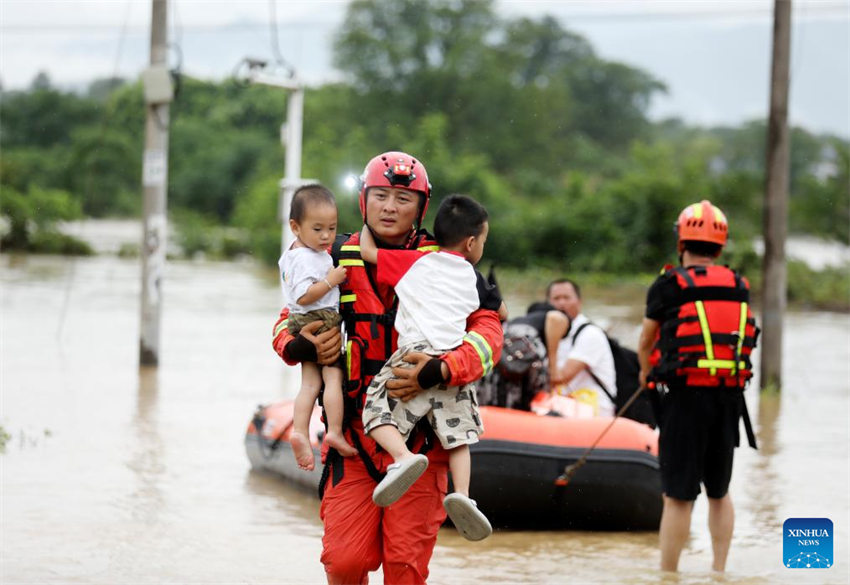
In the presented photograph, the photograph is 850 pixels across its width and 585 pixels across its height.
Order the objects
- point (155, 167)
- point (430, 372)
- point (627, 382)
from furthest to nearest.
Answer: point (155, 167), point (627, 382), point (430, 372)

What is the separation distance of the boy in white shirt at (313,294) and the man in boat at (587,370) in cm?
405

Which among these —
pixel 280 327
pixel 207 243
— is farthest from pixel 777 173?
pixel 207 243

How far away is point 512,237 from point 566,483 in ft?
112

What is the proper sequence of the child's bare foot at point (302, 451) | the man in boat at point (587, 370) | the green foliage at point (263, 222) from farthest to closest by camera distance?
the green foliage at point (263, 222)
the man in boat at point (587, 370)
the child's bare foot at point (302, 451)

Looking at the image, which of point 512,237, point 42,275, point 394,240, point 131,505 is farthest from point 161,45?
point 512,237

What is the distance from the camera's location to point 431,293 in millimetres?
4656

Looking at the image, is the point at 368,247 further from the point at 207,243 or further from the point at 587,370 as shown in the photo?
the point at 207,243

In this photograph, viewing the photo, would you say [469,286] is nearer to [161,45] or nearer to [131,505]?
[131,505]

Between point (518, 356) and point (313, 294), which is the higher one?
point (313, 294)

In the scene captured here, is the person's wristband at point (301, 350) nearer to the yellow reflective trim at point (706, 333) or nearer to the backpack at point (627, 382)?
the yellow reflective trim at point (706, 333)

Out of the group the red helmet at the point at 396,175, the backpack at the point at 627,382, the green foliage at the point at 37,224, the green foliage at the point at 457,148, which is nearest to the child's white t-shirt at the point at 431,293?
the red helmet at the point at 396,175

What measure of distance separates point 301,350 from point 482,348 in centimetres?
63

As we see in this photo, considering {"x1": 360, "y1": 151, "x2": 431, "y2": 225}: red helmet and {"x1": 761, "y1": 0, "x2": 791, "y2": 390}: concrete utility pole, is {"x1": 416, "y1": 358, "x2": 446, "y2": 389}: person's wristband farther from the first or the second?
{"x1": 761, "y1": 0, "x2": 791, "y2": 390}: concrete utility pole

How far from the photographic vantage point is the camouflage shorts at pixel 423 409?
4.67 metres
